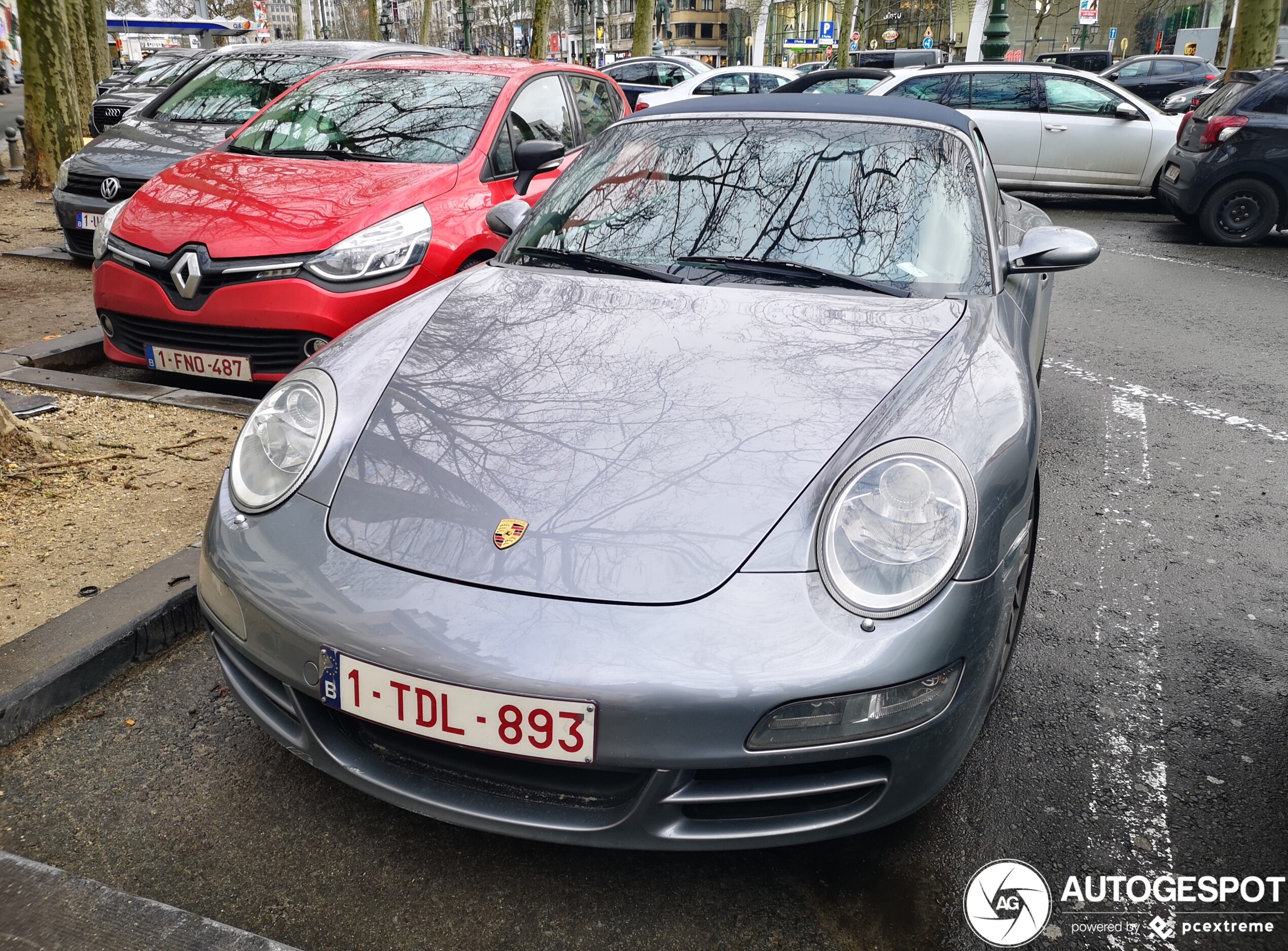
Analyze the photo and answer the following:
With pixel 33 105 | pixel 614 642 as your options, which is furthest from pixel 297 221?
pixel 33 105

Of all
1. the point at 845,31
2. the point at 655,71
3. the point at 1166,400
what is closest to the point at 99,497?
the point at 1166,400

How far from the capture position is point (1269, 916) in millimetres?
1921

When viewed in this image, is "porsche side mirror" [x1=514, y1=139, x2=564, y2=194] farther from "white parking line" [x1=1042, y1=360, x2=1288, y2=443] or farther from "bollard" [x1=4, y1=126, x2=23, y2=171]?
"bollard" [x1=4, y1=126, x2=23, y2=171]

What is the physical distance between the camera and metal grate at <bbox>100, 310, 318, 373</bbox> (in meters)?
4.29

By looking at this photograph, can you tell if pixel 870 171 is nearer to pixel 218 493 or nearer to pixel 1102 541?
pixel 1102 541

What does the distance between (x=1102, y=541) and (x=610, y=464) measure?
7.39ft

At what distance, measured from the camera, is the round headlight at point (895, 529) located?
5.92 feet

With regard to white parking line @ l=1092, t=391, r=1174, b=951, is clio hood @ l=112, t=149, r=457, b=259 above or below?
above

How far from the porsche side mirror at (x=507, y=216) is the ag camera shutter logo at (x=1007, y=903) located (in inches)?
93.5

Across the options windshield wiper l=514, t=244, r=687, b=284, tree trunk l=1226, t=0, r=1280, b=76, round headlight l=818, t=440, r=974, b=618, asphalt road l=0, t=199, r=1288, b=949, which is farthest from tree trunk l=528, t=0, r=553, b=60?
round headlight l=818, t=440, r=974, b=618

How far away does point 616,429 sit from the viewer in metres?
2.12

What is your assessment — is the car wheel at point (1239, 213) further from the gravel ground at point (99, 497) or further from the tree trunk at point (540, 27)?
the tree trunk at point (540, 27)

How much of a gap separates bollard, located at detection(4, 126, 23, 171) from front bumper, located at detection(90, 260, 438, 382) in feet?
34.8

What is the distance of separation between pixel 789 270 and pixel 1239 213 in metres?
8.77
